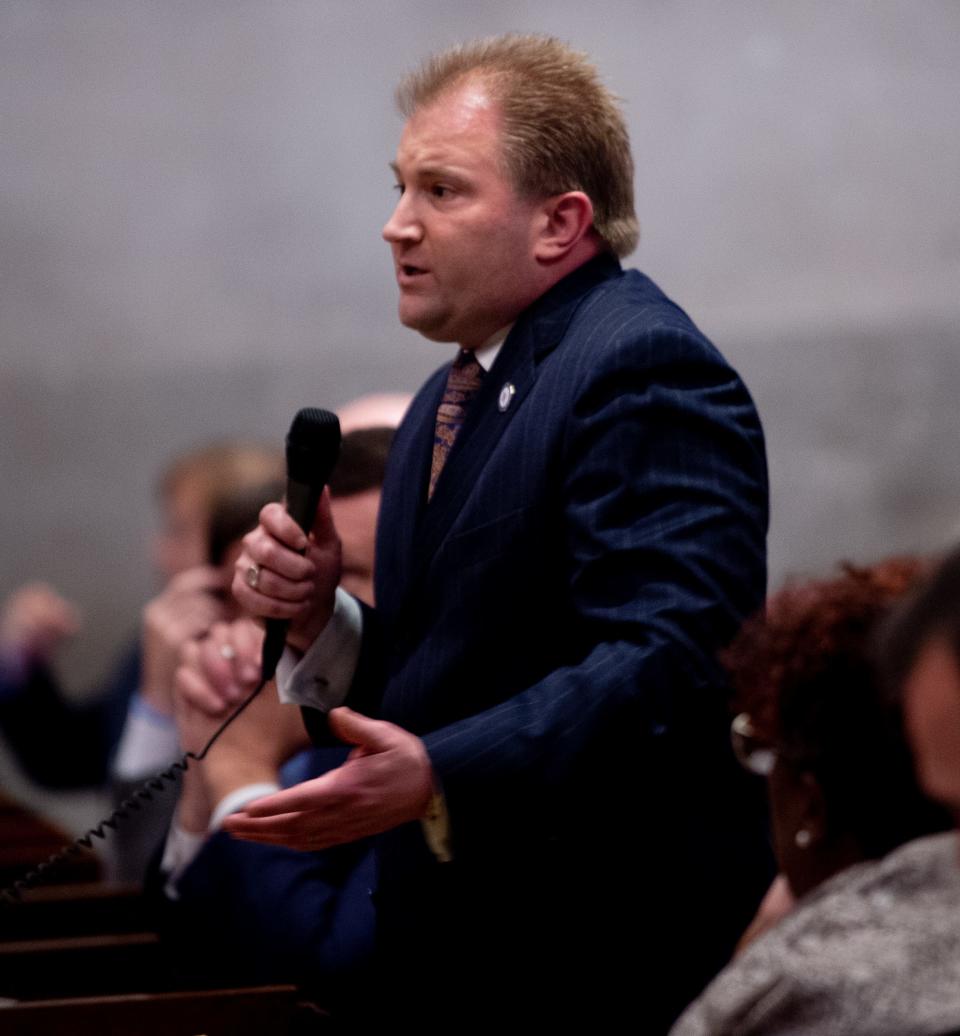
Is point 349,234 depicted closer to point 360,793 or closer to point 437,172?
point 437,172

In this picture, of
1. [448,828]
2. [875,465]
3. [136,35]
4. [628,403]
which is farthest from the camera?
[136,35]

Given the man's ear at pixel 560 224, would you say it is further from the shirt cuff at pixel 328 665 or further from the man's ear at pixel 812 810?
the man's ear at pixel 812 810

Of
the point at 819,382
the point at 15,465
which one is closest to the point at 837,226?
the point at 819,382

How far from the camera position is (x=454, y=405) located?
82.5 inches

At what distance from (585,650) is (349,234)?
3.78 m

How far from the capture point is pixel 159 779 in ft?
6.83

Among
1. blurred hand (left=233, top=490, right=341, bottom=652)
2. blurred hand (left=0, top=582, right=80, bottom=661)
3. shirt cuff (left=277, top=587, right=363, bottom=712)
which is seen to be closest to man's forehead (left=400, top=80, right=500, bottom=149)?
blurred hand (left=233, top=490, right=341, bottom=652)

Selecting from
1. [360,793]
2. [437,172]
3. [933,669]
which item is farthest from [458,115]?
[933,669]

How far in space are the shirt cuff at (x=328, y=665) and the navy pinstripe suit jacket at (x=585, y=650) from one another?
0.45 ft

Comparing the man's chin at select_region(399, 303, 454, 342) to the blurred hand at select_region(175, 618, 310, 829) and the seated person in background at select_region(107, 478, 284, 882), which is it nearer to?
the blurred hand at select_region(175, 618, 310, 829)

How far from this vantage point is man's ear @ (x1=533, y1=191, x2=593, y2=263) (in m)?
2.01

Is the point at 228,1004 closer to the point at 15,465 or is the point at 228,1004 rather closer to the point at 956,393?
the point at 956,393

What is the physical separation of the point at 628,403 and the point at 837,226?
3.33 metres

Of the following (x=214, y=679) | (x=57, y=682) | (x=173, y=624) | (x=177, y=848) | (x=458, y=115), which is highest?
(x=458, y=115)
